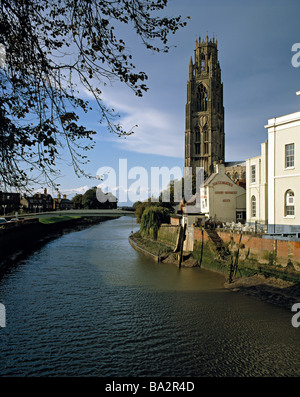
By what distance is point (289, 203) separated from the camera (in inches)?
859

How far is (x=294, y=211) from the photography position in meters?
21.4

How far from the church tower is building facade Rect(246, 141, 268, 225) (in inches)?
2518

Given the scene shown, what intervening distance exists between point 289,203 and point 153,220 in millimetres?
23692

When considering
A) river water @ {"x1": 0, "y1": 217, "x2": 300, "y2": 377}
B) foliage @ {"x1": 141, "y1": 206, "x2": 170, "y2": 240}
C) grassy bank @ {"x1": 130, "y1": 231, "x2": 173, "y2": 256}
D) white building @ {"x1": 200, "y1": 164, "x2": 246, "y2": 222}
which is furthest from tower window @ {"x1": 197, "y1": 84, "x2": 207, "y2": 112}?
river water @ {"x1": 0, "y1": 217, "x2": 300, "y2": 377}

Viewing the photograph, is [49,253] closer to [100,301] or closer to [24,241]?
[24,241]

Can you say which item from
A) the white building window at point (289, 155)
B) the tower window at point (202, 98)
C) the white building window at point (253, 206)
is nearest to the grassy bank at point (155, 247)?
the white building window at point (253, 206)

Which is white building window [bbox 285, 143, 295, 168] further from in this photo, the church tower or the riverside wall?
the church tower

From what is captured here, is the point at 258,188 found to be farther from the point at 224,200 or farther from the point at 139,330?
the point at 139,330

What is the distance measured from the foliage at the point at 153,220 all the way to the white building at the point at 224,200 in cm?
1007

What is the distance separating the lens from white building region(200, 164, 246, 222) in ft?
113

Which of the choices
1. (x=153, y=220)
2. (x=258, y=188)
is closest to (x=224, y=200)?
(x=258, y=188)

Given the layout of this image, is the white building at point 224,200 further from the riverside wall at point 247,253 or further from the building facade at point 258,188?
the building facade at point 258,188

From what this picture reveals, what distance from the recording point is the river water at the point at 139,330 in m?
10.7
